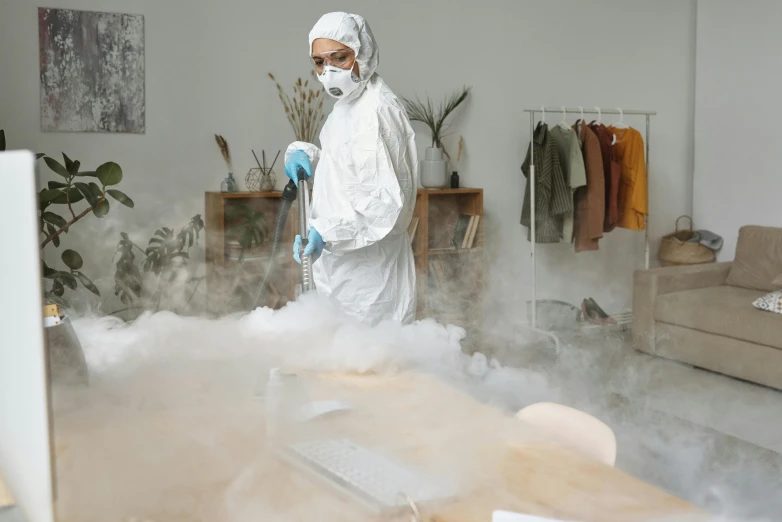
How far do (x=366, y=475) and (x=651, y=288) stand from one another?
3911mm

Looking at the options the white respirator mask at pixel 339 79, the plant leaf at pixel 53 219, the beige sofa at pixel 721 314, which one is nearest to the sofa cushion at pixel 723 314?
the beige sofa at pixel 721 314

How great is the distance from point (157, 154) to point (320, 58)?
179 cm

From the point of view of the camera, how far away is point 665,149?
5.63m

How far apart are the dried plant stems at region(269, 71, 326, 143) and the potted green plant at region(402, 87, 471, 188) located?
56cm

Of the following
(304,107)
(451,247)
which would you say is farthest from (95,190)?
(451,247)

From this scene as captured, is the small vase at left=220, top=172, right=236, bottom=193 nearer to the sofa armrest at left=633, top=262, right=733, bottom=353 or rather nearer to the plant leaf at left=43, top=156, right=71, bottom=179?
the plant leaf at left=43, top=156, right=71, bottom=179

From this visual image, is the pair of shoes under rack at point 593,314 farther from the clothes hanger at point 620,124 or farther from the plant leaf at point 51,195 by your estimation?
the plant leaf at point 51,195

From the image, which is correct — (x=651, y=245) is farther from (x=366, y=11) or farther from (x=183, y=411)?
(x=183, y=411)

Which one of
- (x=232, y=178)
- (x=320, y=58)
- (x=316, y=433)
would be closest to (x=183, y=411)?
(x=316, y=433)

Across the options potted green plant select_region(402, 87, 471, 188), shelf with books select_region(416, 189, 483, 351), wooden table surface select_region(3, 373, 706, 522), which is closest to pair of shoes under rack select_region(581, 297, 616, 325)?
shelf with books select_region(416, 189, 483, 351)

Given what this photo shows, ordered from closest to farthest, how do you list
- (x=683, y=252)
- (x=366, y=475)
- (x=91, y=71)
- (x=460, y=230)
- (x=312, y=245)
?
(x=366, y=475)
(x=312, y=245)
(x=91, y=71)
(x=460, y=230)
(x=683, y=252)

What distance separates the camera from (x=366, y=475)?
3.31ft

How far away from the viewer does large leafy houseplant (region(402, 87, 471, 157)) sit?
447cm

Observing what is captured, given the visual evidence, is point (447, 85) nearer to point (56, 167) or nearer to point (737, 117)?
point (737, 117)
